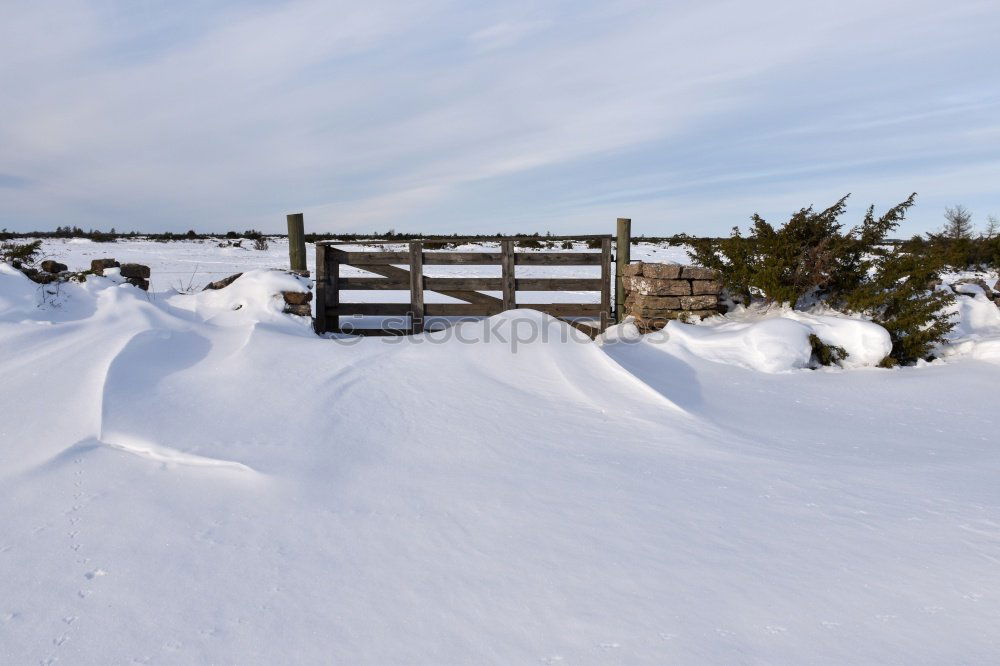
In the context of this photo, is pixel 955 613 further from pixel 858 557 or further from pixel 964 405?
pixel 964 405

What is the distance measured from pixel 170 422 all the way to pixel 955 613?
4.42m

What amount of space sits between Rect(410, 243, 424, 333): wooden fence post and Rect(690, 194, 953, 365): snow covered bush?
4260mm

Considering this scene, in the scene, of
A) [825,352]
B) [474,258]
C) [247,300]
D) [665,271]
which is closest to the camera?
[825,352]

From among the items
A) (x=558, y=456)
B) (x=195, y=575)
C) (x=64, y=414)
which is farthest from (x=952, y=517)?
(x=64, y=414)

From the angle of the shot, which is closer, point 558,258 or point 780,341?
point 780,341

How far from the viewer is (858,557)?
2.87 m

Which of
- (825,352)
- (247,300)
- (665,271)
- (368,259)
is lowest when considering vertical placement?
(825,352)

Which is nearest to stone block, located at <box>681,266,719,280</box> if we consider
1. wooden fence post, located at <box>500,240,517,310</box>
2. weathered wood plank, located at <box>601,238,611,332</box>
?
weathered wood plank, located at <box>601,238,611,332</box>

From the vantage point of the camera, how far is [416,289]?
9445 mm

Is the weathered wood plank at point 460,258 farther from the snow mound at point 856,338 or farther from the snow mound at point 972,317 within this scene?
the snow mound at point 972,317

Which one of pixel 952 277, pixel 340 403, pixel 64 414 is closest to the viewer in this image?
pixel 64 414

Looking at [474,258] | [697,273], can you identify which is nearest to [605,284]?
[697,273]

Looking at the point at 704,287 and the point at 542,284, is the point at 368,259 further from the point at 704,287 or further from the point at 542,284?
the point at 704,287

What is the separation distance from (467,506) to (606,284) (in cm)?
700
